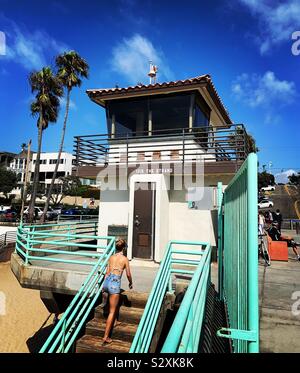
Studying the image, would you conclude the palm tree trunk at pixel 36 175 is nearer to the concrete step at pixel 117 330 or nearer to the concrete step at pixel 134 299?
the concrete step at pixel 134 299

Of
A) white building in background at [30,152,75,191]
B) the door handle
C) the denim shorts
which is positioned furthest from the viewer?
white building in background at [30,152,75,191]

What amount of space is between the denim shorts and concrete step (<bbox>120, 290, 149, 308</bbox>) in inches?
29.9

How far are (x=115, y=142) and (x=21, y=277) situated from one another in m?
6.38

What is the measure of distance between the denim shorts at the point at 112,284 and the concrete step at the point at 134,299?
0.76 metres

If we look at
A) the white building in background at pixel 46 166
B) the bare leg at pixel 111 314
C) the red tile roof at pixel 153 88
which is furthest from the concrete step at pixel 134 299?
Result: the white building in background at pixel 46 166

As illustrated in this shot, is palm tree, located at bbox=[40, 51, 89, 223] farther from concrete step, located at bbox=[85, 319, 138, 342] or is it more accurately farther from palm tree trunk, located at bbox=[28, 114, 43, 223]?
concrete step, located at bbox=[85, 319, 138, 342]

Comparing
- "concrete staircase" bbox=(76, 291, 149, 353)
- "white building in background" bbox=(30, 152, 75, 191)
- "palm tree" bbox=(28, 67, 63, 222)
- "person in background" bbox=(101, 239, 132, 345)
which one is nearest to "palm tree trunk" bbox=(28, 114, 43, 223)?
"palm tree" bbox=(28, 67, 63, 222)

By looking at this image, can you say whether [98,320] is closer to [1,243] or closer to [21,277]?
[21,277]

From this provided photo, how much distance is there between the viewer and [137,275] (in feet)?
28.0

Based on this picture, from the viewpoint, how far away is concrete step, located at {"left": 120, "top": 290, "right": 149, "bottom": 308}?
237 inches

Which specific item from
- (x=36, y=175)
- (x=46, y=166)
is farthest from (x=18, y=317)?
(x=46, y=166)
